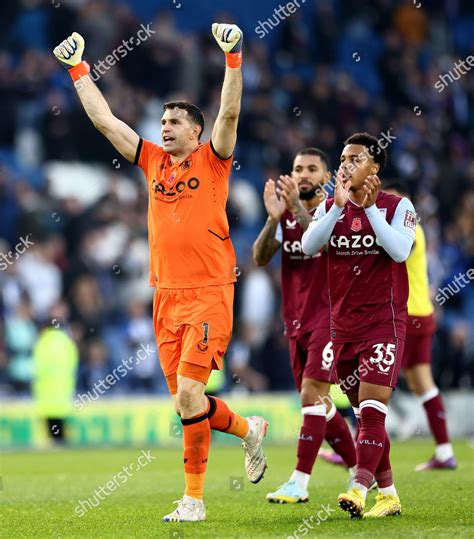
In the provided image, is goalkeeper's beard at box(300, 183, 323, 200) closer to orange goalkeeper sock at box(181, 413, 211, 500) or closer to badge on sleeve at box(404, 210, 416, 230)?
badge on sleeve at box(404, 210, 416, 230)

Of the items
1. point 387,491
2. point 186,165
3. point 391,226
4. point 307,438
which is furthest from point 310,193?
point 387,491

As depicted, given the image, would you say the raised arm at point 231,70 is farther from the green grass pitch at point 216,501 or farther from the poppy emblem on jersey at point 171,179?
the green grass pitch at point 216,501

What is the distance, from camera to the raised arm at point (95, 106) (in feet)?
28.2

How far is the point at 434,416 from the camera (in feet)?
40.8

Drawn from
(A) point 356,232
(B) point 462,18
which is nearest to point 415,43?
(B) point 462,18

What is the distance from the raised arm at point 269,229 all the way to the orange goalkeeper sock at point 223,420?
1.60 metres

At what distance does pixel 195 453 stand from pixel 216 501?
1.51 meters

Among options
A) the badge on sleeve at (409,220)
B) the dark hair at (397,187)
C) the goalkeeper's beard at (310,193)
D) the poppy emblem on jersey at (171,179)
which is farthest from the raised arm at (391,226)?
the dark hair at (397,187)

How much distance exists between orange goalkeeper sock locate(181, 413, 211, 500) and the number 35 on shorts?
125 cm

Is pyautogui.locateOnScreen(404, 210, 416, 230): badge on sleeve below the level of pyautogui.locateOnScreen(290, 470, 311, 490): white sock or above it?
above

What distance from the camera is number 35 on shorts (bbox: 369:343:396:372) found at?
316 inches

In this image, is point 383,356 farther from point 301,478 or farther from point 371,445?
point 301,478

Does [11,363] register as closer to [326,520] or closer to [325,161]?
[325,161]

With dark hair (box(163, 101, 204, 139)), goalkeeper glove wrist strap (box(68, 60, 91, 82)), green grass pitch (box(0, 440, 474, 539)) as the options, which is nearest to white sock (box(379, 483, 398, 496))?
green grass pitch (box(0, 440, 474, 539))
